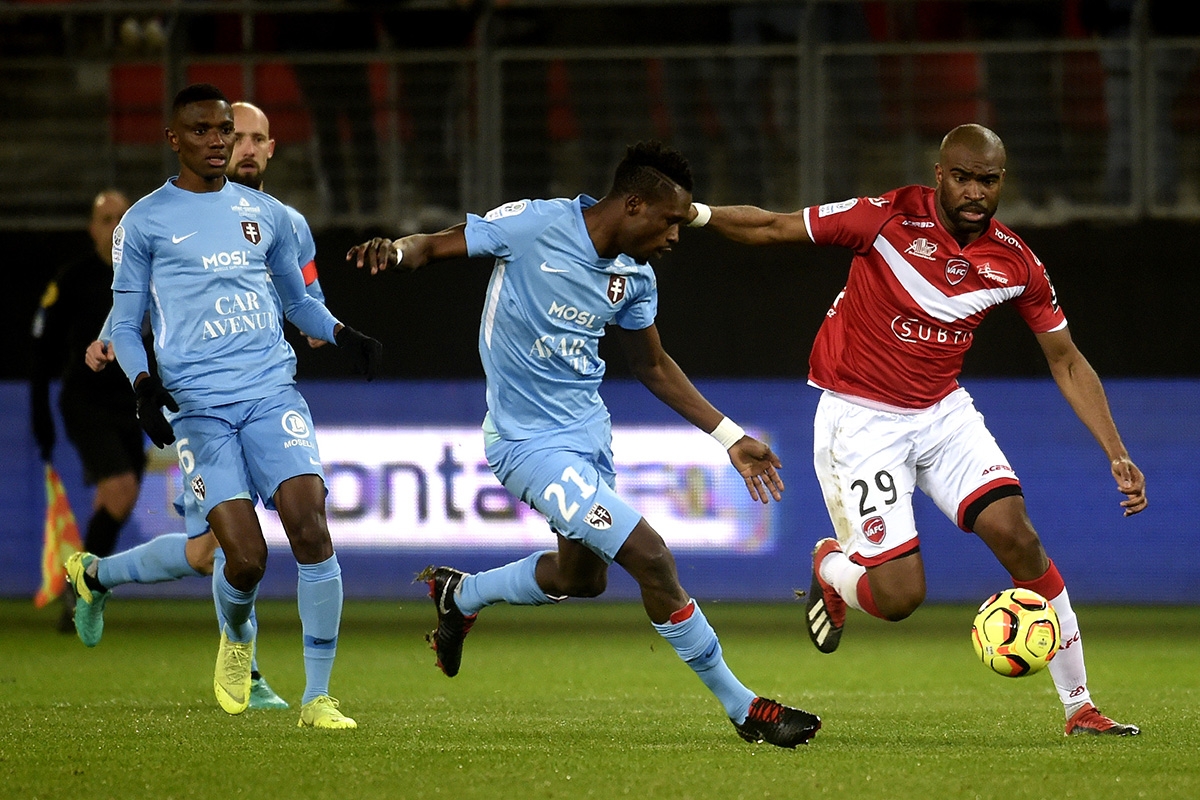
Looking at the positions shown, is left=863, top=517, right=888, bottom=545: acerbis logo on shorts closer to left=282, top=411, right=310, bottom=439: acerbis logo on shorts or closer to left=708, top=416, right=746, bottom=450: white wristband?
left=708, top=416, right=746, bottom=450: white wristband

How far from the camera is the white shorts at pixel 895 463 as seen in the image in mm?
6336

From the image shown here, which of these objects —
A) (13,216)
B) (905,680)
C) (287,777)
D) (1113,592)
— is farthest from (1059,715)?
(13,216)

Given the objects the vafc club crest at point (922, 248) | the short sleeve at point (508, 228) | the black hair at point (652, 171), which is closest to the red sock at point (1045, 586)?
the vafc club crest at point (922, 248)

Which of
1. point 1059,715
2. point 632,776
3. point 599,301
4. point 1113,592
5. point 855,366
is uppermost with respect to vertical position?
point 599,301

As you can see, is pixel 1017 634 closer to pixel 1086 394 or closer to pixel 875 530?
pixel 875 530

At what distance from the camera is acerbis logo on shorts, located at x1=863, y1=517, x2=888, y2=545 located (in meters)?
6.44

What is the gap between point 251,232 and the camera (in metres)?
6.16

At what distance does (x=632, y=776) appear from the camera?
4.83 m

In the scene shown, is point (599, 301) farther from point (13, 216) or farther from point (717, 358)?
point (13, 216)

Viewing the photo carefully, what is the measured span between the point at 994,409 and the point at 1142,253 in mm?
1481

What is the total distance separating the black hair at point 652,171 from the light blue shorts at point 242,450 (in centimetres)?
146

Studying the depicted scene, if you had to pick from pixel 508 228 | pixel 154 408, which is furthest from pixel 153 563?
pixel 508 228

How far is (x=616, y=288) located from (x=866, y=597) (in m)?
1.65

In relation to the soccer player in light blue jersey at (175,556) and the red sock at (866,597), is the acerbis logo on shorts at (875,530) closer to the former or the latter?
the red sock at (866,597)
